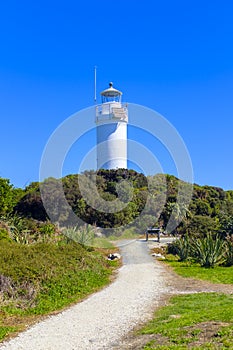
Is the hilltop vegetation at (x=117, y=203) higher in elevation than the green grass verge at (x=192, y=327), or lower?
higher

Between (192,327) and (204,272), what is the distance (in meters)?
8.63

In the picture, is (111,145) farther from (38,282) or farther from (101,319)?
(101,319)

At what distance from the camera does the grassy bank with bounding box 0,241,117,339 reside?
27.5ft

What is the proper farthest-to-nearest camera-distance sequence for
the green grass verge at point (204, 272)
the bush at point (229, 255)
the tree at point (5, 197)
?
1. the tree at point (5, 197)
2. the bush at point (229, 255)
3. the green grass verge at point (204, 272)

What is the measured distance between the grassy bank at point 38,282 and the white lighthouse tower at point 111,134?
74.9 ft

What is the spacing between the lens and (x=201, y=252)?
1666 centimetres

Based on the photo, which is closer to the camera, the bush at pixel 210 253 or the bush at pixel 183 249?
the bush at pixel 210 253

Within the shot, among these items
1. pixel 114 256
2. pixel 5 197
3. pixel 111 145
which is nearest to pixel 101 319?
pixel 114 256

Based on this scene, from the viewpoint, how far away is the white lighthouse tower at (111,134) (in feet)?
117

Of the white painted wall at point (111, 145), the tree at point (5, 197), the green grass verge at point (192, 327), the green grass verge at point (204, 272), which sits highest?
the white painted wall at point (111, 145)

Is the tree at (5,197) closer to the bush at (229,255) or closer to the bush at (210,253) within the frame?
the bush at (210,253)

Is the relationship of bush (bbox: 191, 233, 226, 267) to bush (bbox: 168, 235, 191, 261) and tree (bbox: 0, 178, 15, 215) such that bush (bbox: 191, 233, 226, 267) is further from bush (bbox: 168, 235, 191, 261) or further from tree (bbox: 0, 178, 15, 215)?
tree (bbox: 0, 178, 15, 215)

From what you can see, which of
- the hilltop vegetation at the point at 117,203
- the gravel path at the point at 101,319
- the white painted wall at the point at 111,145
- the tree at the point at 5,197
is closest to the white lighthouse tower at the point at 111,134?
the white painted wall at the point at 111,145

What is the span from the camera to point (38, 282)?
979 centimetres
